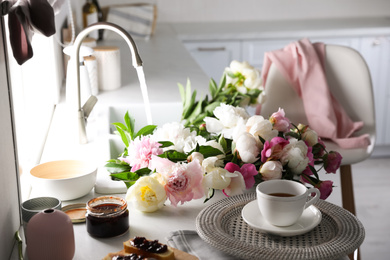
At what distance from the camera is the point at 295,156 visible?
1.23 meters

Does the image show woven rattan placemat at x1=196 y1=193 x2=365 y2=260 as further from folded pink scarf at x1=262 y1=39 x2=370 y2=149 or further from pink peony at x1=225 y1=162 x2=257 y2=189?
folded pink scarf at x1=262 y1=39 x2=370 y2=149

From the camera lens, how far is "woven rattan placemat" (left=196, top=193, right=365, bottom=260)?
96 centimetres

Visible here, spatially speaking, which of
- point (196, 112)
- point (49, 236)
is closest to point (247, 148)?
point (49, 236)

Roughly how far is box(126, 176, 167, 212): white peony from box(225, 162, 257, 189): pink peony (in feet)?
0.53

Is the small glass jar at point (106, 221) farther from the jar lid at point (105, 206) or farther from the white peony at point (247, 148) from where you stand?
the white peony at point (247, 148)

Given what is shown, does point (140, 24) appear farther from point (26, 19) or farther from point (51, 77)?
point (26, 19)

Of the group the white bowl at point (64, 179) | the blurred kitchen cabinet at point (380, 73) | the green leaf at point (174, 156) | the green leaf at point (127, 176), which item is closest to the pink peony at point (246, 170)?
the green leaf at point (174, 156)

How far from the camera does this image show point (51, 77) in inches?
84.8

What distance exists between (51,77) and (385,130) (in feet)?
8.93

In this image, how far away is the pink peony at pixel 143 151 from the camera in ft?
4.09

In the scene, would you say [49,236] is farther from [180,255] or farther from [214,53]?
[214,53]

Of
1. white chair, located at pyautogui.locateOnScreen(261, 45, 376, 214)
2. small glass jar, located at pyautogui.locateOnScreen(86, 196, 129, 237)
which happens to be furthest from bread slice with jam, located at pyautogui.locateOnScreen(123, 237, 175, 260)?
white chair, located at pyautogui.locateOnScreen(261, 45, 376, 214)

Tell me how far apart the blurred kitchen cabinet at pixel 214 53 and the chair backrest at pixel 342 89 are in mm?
1147

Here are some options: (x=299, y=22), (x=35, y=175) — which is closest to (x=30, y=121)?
(x=35, y=175)
